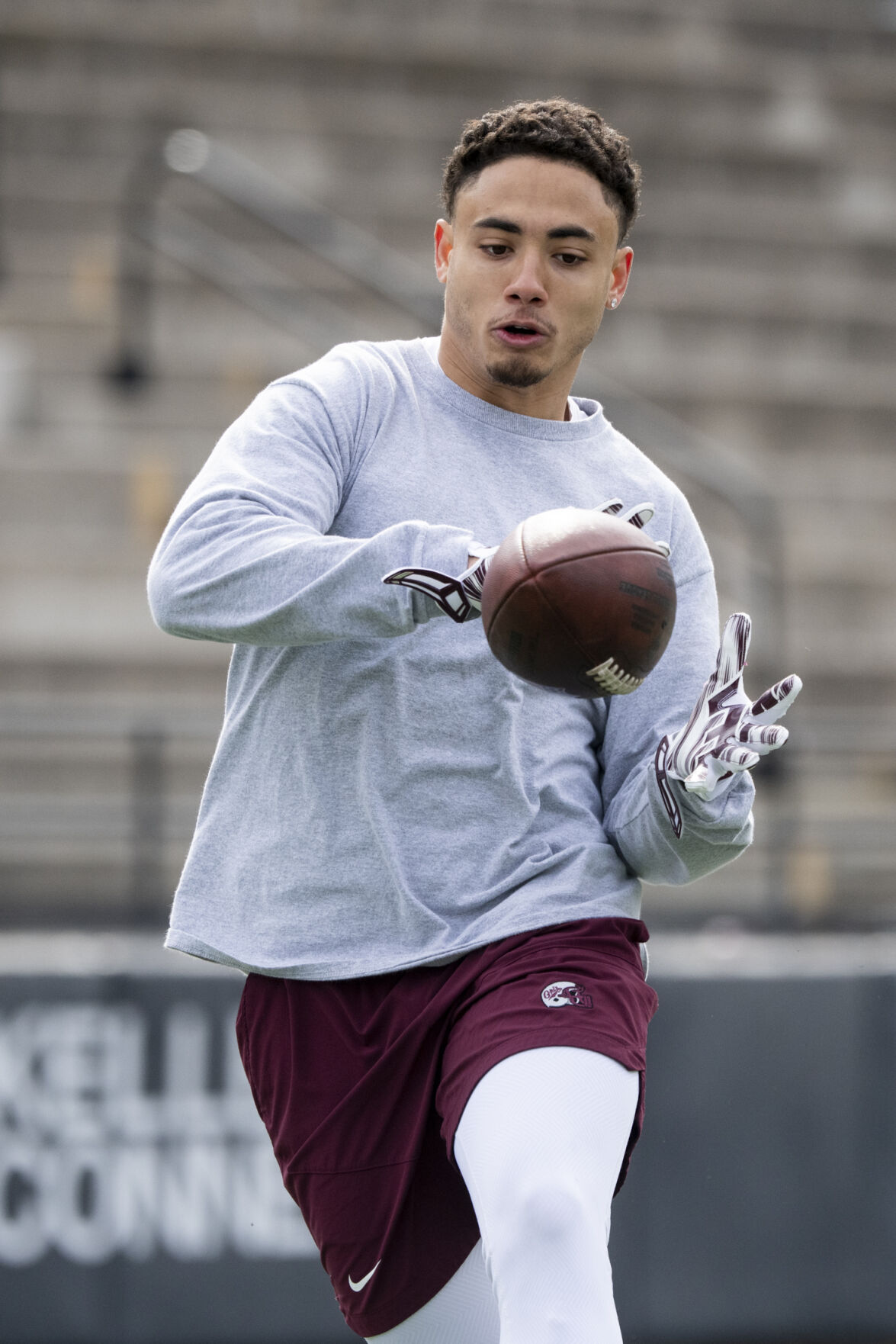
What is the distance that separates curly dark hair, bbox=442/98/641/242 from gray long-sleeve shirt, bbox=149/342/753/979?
0.35 meters

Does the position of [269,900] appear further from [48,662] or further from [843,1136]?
[48,662]

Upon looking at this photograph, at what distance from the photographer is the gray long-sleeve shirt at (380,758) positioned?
2461 mm

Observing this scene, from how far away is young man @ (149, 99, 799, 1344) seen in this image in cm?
236

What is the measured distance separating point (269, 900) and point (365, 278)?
5.54 m

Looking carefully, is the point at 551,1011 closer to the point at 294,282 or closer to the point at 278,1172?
the point at 278,1172

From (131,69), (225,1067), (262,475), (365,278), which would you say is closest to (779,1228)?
(225,1067)

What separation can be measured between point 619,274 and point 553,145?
26 centimetres

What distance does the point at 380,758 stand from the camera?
2.51m

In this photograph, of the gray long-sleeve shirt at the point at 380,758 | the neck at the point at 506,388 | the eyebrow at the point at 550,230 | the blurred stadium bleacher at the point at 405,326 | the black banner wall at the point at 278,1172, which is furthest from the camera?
the blurred stadium bleacher at the point at 405,326

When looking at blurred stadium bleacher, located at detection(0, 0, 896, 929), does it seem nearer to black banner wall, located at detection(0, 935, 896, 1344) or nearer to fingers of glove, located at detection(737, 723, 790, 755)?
black banner wall, located at detection(0, 935, 896, 1344)

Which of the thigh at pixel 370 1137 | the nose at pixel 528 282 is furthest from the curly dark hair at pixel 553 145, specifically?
the thigh at pixel 370 1137

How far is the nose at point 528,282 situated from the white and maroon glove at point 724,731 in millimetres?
543

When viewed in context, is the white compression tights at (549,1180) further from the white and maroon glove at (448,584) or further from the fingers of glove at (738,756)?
the white and maroon glove at (448,584)

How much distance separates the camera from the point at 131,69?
9164mm
